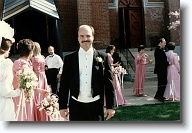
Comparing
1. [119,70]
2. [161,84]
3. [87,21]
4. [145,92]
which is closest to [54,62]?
[87,21]

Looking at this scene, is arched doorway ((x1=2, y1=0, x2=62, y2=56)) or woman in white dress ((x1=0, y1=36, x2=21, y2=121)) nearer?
woman in white dress ((x1=0, y1=36, x2=21, y2=121))

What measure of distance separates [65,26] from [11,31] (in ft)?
3.38

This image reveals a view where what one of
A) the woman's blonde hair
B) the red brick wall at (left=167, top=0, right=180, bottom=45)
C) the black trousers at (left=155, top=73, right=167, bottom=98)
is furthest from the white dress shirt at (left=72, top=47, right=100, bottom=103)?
the black trousers at (left=155, top=73, right=167, bottom=98)

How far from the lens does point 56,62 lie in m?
3.94

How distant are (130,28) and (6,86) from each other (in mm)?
2594

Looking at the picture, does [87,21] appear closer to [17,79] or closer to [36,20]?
[36,20]

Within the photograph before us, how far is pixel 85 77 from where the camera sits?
3.09 m

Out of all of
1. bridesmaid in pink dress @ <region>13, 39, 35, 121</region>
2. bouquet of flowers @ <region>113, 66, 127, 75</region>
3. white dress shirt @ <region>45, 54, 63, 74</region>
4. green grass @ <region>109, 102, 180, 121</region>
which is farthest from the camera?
bouquet of flowers @ <region>113, 66, 127, 75</region>

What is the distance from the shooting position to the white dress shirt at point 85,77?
10.1 feet

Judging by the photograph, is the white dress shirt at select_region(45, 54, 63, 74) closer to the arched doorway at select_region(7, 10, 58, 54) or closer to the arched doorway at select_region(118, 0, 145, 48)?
the arched doorway at select_region(7, 10, 58, 54)

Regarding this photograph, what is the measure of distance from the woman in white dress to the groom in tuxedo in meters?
0.52

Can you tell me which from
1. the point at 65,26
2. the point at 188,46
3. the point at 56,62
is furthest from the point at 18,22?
the point at 188,46

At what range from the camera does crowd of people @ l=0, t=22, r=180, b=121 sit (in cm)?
298

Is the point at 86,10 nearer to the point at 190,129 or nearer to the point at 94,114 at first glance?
the point at 94,114
